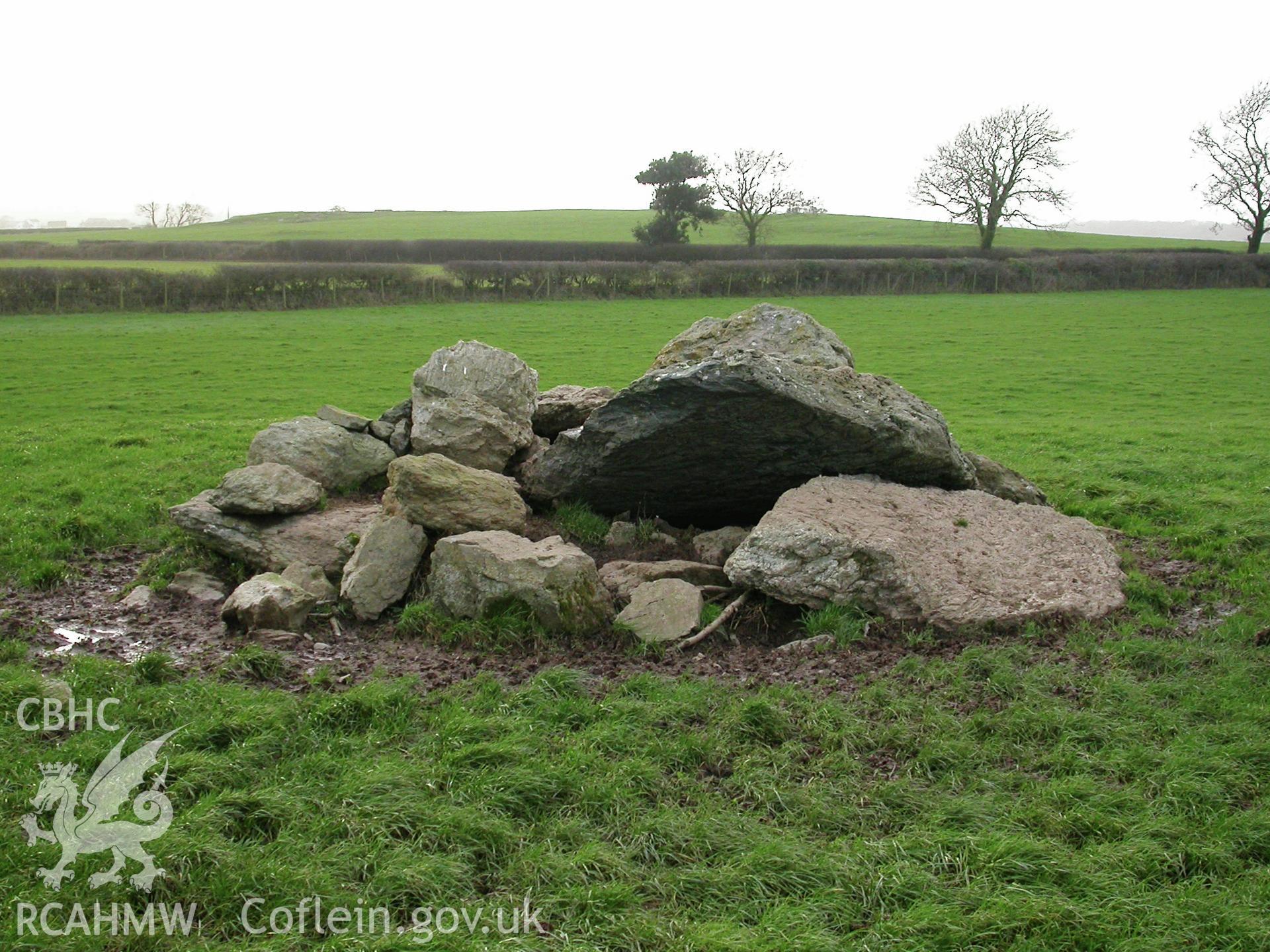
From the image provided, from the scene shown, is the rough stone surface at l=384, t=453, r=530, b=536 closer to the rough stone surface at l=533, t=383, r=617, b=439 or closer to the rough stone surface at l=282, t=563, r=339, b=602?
the rough stone surface at l=282, t=563, r=339, b=602

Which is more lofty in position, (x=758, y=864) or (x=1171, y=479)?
(x=1171, y=479)

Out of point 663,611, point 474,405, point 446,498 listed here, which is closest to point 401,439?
point 474,405

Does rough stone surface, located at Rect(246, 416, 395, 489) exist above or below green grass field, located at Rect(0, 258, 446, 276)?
below

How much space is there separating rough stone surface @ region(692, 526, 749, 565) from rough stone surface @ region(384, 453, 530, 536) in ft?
6.42

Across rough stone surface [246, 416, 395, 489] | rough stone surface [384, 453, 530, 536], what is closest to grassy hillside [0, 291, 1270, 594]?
rough stone surface [246, 416, 395, 489]

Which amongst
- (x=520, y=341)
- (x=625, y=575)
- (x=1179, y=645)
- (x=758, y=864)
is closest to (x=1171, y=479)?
(x=1179, y=645)

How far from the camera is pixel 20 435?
53.7ft

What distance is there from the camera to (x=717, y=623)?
838cm

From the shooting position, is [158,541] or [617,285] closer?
[158,541]

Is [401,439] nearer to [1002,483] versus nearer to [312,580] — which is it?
[312,580]

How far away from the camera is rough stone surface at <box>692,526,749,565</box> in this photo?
10023mm

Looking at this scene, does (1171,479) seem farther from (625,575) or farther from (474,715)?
(474,715)

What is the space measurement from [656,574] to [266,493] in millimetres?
4307

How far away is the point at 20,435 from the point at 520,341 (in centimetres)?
2090
